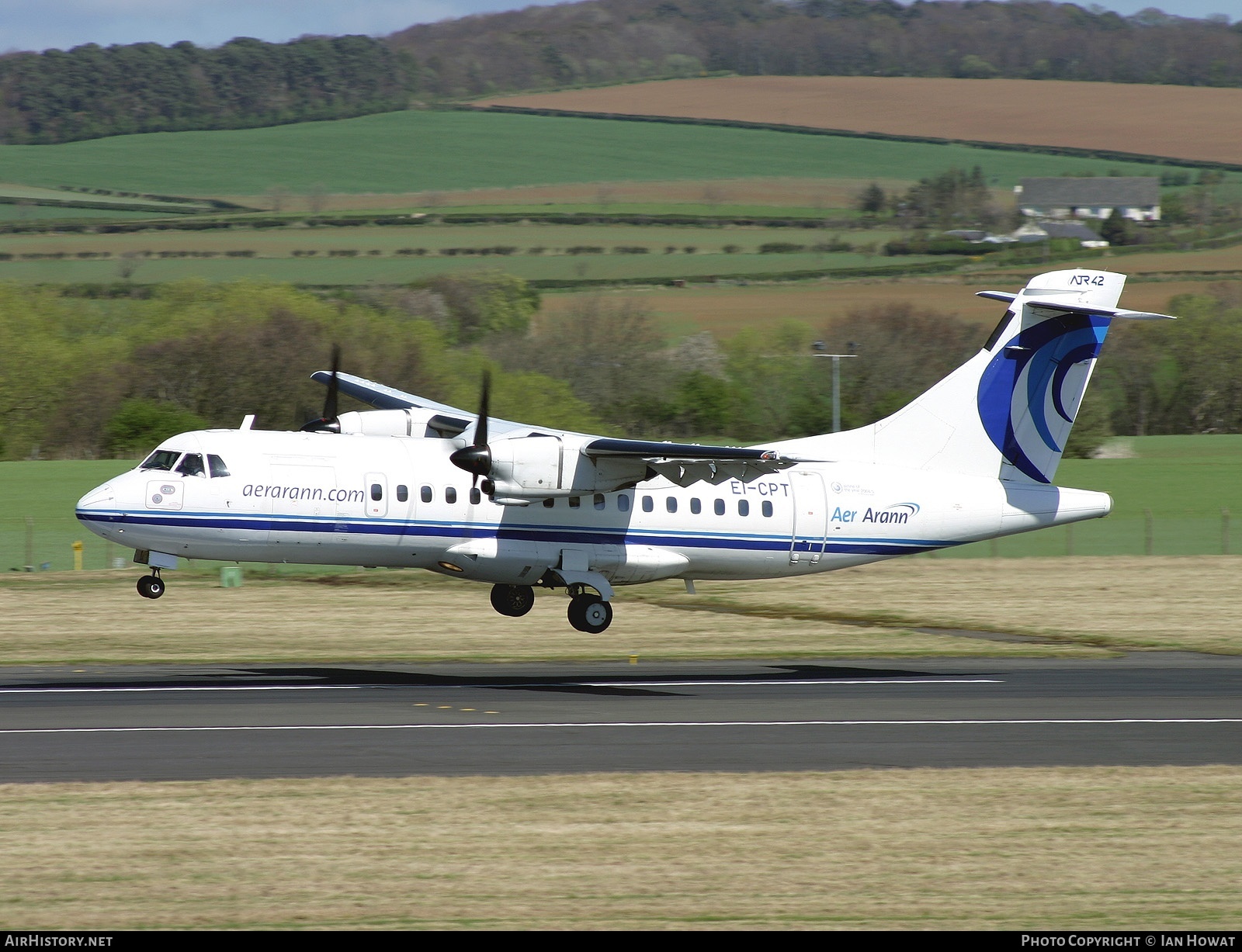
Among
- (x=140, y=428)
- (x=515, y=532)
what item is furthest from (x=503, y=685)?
(x=140, y=428)

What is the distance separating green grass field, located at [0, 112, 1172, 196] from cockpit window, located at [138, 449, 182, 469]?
88928 mm

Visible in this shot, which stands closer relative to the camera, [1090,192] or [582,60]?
[1090,192]

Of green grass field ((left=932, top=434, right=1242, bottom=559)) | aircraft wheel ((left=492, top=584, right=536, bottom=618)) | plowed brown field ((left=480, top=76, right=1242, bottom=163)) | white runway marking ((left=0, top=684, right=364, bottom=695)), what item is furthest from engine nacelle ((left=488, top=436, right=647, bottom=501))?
plowed brown field ((left=480, top=76, right=1242, bottom=163))

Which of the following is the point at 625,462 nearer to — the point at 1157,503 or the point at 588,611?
the point at 588,611

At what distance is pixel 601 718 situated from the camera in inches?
778

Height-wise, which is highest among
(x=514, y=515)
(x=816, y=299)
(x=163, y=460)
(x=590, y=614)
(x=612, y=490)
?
(x=816, y=299)

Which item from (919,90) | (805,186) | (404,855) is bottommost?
(404,855)

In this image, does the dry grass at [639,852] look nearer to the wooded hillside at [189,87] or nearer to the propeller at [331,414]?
the propeller at [331,414]

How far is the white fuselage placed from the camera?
23.3 metres

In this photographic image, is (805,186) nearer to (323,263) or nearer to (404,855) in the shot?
(323,263)

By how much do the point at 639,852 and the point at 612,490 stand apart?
1287 cm

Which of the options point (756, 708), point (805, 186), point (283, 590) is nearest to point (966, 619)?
point (756, 708)

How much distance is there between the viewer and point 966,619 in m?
33.9

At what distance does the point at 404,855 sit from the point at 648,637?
18.5 metres
